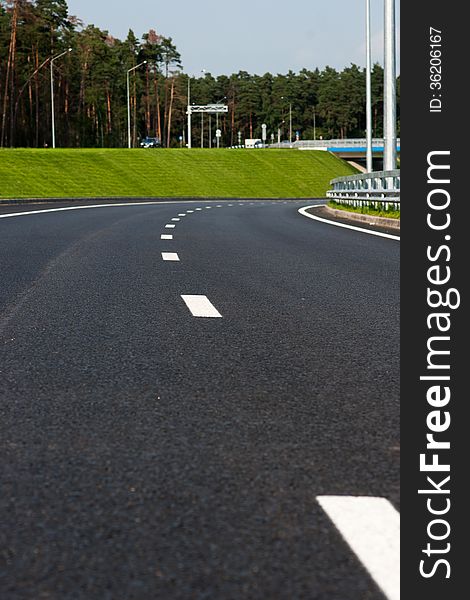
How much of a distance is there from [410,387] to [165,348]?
3184 millimetres

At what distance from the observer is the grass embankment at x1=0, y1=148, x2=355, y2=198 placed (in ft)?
261

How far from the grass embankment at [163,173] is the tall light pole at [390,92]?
42.9 meters

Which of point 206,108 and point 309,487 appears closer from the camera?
point 309,487

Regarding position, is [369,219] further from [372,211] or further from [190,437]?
[190,437]

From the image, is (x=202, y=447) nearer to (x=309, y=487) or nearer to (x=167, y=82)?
(x=309, y=487)

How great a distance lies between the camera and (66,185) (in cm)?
7950

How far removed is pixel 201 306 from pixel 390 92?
62.9ft

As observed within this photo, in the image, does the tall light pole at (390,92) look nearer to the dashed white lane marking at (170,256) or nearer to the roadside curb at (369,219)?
the roadside curb at (369,219)

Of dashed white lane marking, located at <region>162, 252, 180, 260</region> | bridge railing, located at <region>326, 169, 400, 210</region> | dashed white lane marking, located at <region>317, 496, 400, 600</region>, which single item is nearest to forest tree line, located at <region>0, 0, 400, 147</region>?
bridge railing, located at <region>326, 169, 400, 210</region>

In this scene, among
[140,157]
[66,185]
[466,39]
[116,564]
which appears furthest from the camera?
[140,157]

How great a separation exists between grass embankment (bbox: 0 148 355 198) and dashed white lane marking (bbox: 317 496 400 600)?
66.7 metres

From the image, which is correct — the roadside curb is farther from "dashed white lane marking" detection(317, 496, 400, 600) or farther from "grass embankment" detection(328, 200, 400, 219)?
"dashed white lane marking" detection(317, 496, 400, 600)

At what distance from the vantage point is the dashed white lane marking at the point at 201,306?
8.85 m

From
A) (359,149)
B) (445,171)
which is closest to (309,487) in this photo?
(445,171)
